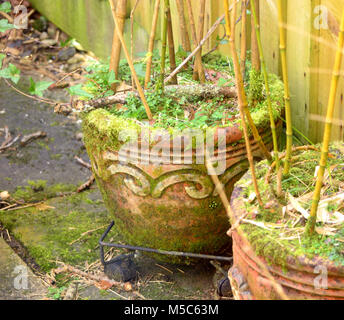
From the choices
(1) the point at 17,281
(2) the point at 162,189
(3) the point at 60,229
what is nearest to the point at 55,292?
(1) the point at 17,281

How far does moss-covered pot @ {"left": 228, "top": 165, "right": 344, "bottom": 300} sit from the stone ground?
0.76 meters

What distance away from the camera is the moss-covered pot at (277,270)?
1213mm

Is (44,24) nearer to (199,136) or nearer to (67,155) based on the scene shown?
(67,155)

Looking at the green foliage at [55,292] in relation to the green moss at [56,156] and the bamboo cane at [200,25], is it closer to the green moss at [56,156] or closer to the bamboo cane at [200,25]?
the bamboo cane at [200,25]

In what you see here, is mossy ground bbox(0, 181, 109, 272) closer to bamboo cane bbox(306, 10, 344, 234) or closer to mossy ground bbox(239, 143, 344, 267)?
mossy ground bbox(239, 143, 344, 267)

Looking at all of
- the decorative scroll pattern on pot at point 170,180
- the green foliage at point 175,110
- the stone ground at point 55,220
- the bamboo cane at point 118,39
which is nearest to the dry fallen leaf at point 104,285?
the stone ground at point 55,220

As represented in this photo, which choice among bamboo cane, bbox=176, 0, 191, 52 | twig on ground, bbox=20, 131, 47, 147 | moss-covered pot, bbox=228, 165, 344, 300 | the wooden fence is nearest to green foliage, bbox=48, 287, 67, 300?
moss-covered pot, bbox=228, 165, 344, 300

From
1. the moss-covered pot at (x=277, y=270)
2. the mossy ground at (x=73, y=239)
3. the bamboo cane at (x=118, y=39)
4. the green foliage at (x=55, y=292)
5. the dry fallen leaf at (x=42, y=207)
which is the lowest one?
the green foliage at (x=55, y=292)

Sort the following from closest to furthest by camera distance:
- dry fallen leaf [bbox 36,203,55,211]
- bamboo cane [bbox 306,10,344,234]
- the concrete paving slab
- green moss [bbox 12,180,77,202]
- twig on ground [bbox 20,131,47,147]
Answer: bamboo cane [bbox 306,10,344,234] < the concrete paving slab < dry fallen leaf [bbox 36,203,55,211] < green moss [bbox 12,180,77,202] < twig on ground [bbox 20,131,47,147]

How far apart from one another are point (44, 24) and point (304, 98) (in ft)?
11.0

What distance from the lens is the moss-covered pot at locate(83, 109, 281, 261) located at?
1.91 m

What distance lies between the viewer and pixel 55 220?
2.70 m

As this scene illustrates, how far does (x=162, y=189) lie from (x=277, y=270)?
73 centimetres

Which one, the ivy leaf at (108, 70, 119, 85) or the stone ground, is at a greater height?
the ivy leaf at (108, 70, 119, 85)
